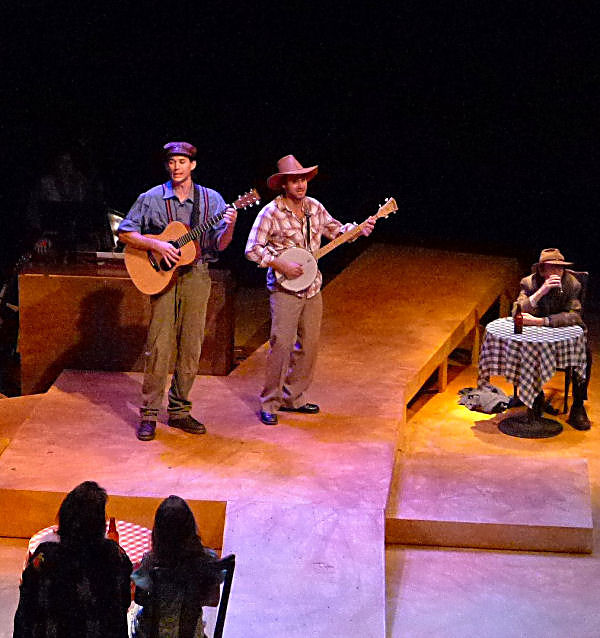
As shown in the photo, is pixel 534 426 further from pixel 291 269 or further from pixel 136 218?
pixel 136 218

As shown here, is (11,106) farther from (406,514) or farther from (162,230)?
(406,514)

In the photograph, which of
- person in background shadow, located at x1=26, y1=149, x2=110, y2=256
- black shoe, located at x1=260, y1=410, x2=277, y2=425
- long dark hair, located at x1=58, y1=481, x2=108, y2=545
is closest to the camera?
long dark hair, located at x1=58, y1=481, x2=108, y2=545

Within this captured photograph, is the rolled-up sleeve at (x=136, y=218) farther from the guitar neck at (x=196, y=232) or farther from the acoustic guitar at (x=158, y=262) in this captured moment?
the guitar neck at (x=196, y=232)

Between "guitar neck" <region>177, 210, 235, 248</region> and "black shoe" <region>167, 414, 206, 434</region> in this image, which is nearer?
"guitar neck" <region>177, 210, 235, 248</region>

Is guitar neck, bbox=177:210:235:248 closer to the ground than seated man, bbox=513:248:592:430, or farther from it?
farther from it

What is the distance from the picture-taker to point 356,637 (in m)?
4.55

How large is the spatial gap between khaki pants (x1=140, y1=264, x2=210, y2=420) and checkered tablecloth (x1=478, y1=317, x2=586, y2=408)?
79.9 inches

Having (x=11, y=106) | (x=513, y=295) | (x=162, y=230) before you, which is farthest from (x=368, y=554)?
(x=11, y=106)

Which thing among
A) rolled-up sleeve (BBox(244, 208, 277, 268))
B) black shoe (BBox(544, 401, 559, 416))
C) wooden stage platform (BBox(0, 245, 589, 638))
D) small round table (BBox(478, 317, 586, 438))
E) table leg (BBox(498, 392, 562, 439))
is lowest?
black shoe (BBox(544, 401, 559, 416))

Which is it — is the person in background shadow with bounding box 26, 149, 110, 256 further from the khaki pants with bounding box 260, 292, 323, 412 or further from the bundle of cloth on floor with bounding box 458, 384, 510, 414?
the bundle of cloth on floor with bounding box 458, 384, 510, 414

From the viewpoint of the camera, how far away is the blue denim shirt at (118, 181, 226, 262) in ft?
19.5

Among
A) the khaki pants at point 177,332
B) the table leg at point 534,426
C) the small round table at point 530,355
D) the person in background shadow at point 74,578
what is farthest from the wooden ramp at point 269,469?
the person in background shadow at point 74,578

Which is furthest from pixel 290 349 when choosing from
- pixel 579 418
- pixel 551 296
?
pixel 579 418

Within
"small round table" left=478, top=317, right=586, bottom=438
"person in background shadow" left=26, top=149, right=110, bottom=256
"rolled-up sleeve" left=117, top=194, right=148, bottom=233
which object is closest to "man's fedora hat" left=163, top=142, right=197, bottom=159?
"rolled-up sleeve" left=117, top=194, right=148, bottom=233
